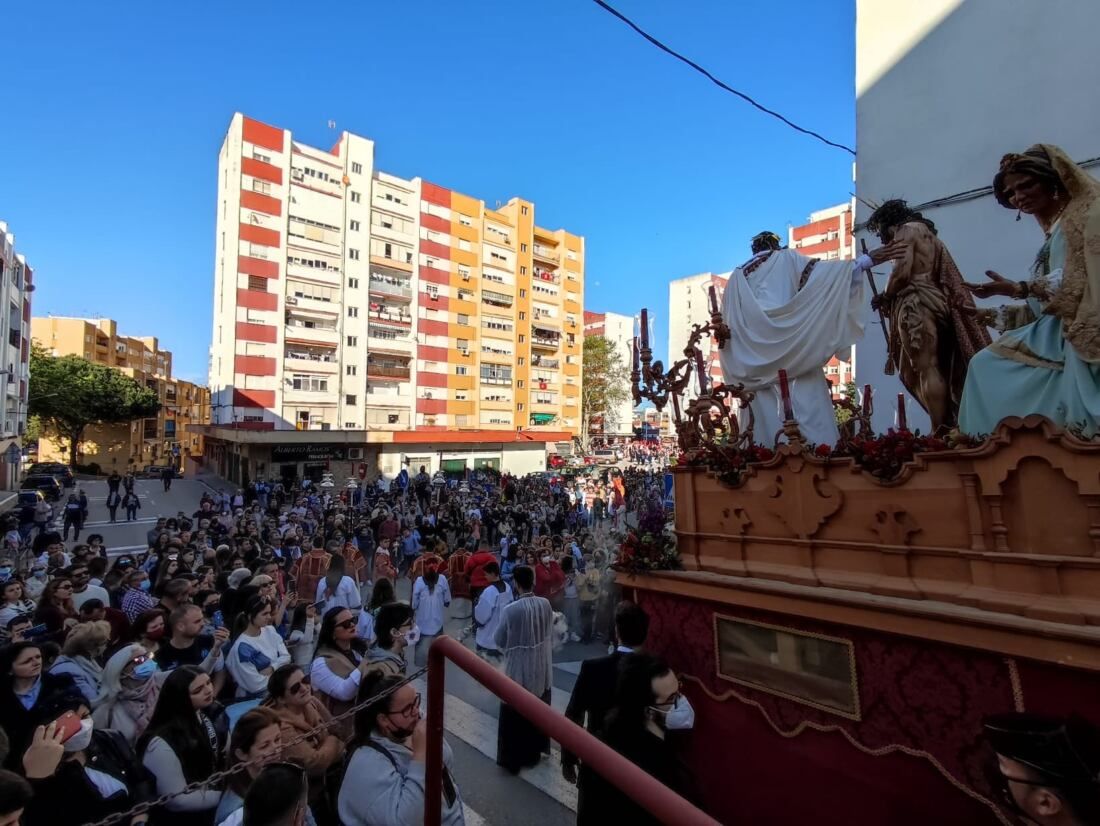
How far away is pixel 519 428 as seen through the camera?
163 feet

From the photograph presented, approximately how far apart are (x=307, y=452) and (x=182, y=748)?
3717 centimetres

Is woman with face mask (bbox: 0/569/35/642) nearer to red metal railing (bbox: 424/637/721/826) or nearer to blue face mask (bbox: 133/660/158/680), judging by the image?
blue face mask (bbox: 133/660/158/680)

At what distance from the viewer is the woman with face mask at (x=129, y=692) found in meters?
3.47

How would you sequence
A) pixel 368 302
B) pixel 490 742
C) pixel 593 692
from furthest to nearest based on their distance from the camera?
pixel 368 302 < pixel 490 742 < pixel 593 692

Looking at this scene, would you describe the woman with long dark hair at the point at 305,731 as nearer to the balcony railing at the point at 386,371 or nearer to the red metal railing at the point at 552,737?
the red metal railing at the point at 552,737

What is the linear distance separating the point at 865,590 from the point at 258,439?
3632 cm

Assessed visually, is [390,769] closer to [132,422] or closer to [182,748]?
[182,748]

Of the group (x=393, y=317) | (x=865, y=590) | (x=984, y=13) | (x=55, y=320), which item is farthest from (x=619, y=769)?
(x=55, y=320)

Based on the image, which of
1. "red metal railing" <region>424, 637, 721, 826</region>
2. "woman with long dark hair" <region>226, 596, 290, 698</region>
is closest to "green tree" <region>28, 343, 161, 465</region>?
"woman with long dark hair" <region>226, 596, 290, 698</region>

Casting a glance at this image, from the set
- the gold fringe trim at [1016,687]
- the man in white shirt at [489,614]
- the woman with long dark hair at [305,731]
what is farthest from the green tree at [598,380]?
the gold fringe trim at [1016,687]

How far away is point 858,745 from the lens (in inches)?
129

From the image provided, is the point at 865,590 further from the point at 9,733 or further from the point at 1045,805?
the point at 9,733

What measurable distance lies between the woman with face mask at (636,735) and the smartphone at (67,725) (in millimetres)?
2404

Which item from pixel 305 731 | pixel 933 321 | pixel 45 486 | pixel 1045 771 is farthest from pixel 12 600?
pixel 45 486
